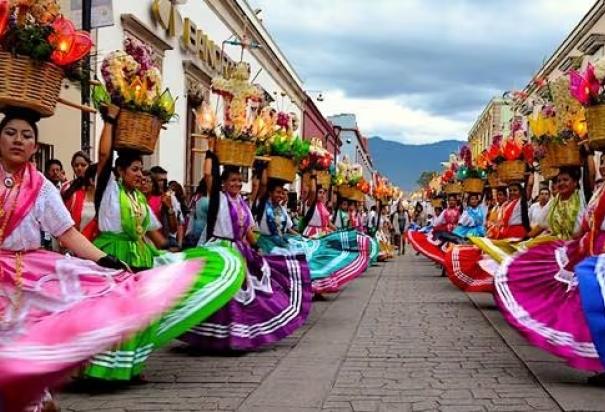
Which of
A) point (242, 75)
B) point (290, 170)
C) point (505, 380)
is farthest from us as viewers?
point (290, 170)

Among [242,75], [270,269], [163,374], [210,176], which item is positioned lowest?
[163,374]

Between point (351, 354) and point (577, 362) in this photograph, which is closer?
point (577, 362)

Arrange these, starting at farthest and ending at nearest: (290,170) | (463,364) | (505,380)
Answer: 1. (290,170)
2. (463,364)
3. (505,380)

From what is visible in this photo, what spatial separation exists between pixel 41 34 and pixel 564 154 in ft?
15.9

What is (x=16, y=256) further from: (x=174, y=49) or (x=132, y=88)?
(x=174, y=49)

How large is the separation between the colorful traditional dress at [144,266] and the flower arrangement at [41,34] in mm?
1604

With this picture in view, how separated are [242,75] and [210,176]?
1479 mm

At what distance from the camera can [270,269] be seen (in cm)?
835

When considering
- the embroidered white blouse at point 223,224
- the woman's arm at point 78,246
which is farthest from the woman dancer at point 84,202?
the woman's arm at point 78,246

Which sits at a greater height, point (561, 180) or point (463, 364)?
point (561, 180)

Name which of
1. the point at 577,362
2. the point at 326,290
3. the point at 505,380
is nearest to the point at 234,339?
the point at 505,380

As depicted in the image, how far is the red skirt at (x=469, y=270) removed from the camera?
38.5ft

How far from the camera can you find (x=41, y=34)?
4785mm

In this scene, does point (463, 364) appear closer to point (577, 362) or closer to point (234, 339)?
point (577, 362)
